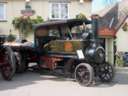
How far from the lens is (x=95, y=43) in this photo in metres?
13.3

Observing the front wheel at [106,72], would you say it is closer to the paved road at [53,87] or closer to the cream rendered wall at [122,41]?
the paved road at [53,87]

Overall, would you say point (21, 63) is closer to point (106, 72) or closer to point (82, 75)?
point (82, 75)

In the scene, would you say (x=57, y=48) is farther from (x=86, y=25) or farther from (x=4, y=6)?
(x=4, y=6)

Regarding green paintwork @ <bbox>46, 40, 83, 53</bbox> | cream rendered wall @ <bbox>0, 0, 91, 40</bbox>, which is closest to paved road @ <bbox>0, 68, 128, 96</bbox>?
green paintwork @ <bbox>46, 40, 83, 53</bbox>

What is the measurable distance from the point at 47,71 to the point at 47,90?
2994 millimetres

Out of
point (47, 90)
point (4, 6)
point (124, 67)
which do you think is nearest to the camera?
point (47, 90)

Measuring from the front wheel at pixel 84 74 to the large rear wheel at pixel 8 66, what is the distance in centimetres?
205

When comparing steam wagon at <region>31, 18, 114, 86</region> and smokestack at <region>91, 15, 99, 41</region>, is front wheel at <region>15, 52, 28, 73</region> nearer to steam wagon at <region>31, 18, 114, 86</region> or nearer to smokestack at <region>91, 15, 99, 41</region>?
steam wagon at <region>31, 18, 114, 86</region>

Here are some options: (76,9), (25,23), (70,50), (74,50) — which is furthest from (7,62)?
(76,9)

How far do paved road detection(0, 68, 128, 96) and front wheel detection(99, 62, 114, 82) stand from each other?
0.25 meters

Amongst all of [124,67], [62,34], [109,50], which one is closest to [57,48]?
[62,34]

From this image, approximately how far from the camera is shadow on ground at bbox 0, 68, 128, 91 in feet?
42.8

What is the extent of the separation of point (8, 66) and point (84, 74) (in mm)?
2564

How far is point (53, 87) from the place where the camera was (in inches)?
499
